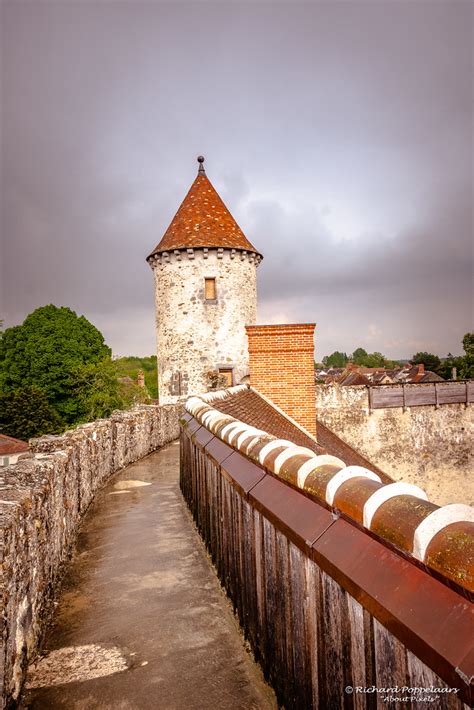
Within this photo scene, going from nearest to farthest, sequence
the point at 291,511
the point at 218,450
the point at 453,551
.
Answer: the point at 453,551, the point at 291,511, the point at 218,450

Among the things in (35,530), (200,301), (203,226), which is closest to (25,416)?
(200,301)

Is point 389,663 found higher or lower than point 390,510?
lower

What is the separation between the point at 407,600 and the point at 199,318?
893 inches

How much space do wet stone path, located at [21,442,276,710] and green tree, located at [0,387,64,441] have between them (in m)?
23.7

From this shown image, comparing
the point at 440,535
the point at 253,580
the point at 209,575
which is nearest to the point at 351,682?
the point at 440,535

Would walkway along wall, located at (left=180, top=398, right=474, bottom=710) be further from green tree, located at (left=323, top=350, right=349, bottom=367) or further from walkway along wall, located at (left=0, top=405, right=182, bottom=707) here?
green tree, located at (left=323, top=350, right=349, bottom=367)

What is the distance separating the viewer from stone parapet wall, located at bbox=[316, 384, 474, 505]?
18047mm

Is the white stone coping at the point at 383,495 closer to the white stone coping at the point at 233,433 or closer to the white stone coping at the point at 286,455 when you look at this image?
the white stone coping at the point at 286,455

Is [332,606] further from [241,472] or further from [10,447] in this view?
[10,447]

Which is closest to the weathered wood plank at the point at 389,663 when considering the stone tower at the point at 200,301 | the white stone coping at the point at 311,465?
the white stone coping at the point at 311,465

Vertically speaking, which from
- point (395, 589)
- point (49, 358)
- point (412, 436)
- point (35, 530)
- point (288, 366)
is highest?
point (49, 358)

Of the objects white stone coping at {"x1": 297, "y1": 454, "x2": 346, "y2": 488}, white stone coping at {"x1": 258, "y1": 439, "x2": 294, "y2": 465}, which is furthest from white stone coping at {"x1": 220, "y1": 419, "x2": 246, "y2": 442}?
white stone coping at {"x1": 297, "y1": 454, "x2": 346, "y2": 488}

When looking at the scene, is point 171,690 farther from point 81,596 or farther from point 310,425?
point 310,425

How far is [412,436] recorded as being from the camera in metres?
18.5
